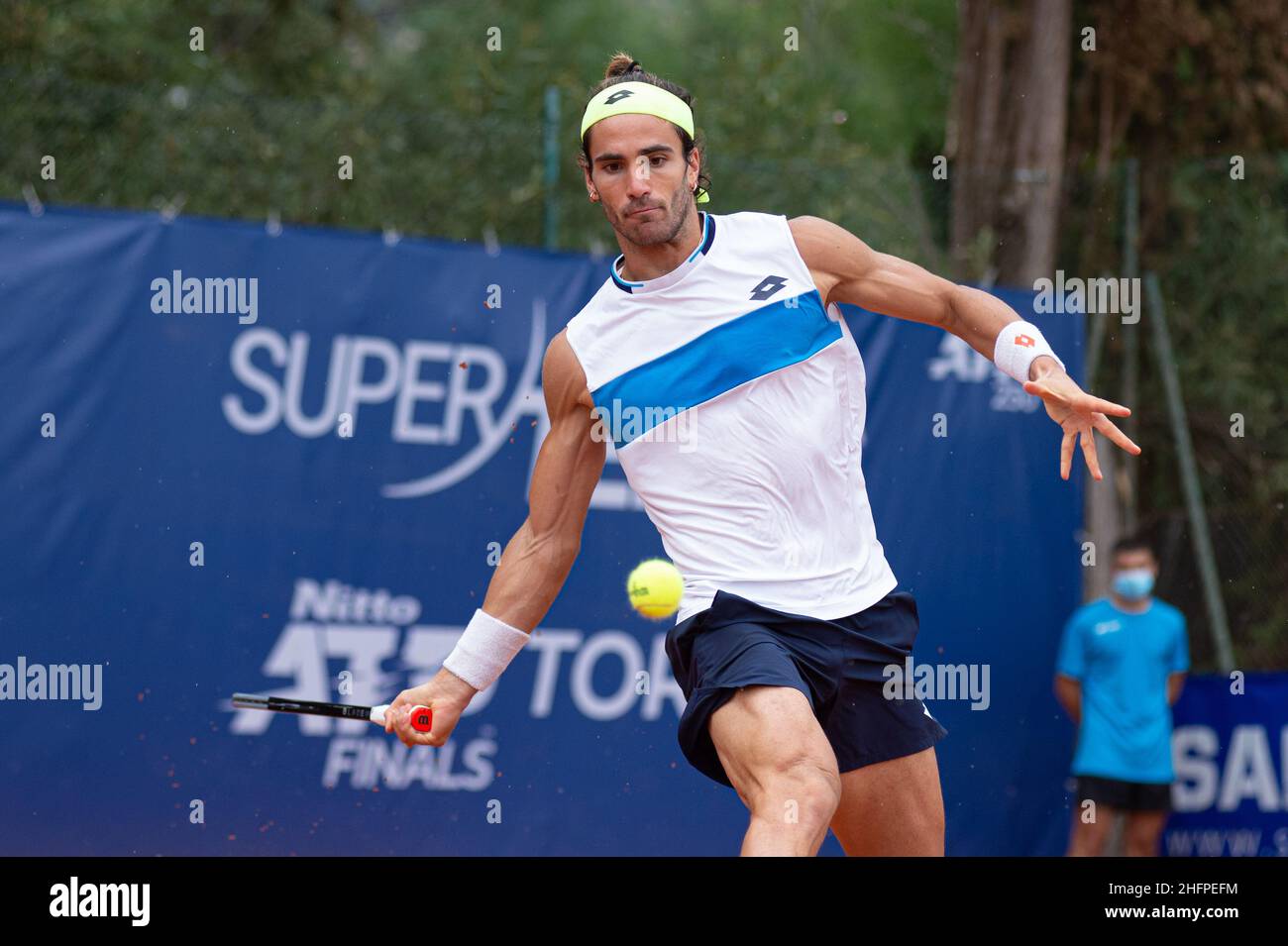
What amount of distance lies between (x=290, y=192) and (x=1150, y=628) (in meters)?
4.44

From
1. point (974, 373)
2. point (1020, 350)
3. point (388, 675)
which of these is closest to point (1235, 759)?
point (974, 373)

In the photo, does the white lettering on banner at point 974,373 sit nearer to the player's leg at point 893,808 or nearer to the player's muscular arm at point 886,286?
the player's muscular arm at point 886,286

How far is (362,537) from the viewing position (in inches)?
266

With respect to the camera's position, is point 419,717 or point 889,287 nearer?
point 419,717

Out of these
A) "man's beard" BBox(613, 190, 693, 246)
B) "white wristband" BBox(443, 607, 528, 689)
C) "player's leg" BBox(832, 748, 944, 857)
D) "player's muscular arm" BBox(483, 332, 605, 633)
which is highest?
"man's beard" BBox(613, 190, 693, 246)

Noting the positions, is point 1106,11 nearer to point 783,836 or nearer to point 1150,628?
point 1150,628

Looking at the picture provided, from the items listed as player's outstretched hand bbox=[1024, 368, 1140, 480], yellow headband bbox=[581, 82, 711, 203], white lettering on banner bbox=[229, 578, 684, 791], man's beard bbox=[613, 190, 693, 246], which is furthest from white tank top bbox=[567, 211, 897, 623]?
white lettering on banner bbox=[229, 578, 684, 791]

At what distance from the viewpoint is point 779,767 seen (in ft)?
12.5

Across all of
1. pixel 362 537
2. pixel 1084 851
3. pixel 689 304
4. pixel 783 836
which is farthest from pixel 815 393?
pixel 1084 851

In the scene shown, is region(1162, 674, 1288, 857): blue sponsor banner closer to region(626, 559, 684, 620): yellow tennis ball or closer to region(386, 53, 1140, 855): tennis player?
region(386, 53, 1140, 855): tennis player

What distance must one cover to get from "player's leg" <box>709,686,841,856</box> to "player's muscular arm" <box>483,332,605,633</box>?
70cm

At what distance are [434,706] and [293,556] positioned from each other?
2.47m

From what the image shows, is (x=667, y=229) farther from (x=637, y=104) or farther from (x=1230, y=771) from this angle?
(x=1230, y=771)

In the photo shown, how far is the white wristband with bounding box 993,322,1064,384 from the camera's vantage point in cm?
430
